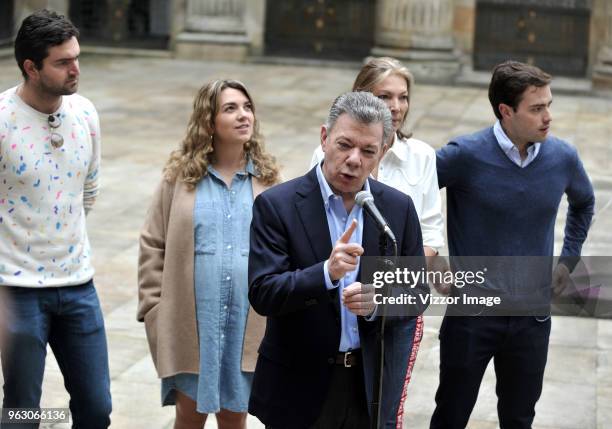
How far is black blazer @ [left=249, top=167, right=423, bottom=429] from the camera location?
411 centimetres

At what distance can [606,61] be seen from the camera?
20.5m

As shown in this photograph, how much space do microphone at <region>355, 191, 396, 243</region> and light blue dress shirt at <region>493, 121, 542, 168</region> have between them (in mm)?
1419

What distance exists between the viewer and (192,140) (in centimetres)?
527

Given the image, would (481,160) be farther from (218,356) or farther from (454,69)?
(454,69)

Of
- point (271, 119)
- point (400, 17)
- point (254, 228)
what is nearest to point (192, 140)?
point (254, 228)

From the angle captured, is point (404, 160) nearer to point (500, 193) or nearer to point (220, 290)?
point (500, 193)

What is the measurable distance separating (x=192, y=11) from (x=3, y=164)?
17561 mm

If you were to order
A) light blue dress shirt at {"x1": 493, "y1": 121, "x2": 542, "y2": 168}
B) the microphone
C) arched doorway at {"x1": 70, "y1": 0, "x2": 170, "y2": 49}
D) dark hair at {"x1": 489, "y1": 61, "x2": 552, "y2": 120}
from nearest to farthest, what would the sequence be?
the microphone
dark hair at {"x1": 489, "y1": 61, "x2": 552, "y2": 120}
light blue dress shirt at {"x1": 493, "y1": 121, "x2": 542, "y2": 168}
arched doorway at {"x1": 70, "y1": 0, "x2": 170, "y2": 49}

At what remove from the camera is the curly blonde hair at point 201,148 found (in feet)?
17.2

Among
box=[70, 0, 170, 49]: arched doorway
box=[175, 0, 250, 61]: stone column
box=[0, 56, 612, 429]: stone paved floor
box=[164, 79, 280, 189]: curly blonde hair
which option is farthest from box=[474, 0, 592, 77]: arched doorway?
box=[164, 79, 280, 189]: curly blonde hair

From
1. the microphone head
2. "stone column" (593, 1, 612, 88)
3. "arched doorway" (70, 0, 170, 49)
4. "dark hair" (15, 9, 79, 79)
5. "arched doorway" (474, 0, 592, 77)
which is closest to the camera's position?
the microphone head

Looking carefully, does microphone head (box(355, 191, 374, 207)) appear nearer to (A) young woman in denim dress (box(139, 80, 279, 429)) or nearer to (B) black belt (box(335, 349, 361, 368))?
(B) black belt (box(335, 349, 361, 368))

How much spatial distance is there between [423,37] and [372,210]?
17.5 metres

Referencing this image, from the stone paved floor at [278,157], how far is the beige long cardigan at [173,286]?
1333 millimetres
